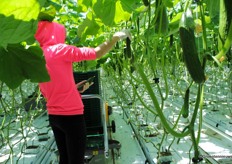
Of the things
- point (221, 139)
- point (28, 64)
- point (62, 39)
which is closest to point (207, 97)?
point (221, 139)

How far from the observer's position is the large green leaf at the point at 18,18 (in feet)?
1.77

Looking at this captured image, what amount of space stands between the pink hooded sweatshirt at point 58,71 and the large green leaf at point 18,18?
177 centimetres

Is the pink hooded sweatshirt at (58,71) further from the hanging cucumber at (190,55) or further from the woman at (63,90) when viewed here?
the hanging cucumber at (190,55)

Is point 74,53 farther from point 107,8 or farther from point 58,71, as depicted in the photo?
point 107,8

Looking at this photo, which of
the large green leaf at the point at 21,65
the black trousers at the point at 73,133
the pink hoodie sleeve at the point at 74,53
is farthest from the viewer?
the black trousers at the point at 73,133

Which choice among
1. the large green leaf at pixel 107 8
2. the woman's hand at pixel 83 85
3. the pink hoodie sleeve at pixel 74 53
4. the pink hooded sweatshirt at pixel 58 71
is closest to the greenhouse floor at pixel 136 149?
the woman's hand at pixel 83 85

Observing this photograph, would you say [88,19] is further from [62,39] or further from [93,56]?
[62,39]

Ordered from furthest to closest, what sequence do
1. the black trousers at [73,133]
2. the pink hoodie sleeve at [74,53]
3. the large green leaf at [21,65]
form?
1. the black trousers at [73,133]
2. the pink hoodie sleeve at [74,53]
3. the large green leaf at [21,65]

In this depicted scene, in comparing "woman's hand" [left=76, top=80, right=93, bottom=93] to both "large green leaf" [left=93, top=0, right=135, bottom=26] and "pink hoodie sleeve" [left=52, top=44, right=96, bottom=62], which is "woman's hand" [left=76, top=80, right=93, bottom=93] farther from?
"large green leaf" [left=93, top=0, right=135, bottom=26]

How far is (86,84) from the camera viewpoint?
10.2ft

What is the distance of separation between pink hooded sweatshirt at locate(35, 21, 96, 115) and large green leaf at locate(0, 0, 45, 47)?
1768 millimetres

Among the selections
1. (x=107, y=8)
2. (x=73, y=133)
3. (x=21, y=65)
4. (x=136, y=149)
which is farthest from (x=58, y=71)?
(x=136, y=149)

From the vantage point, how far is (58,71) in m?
2.45

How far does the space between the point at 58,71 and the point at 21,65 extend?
153cm
